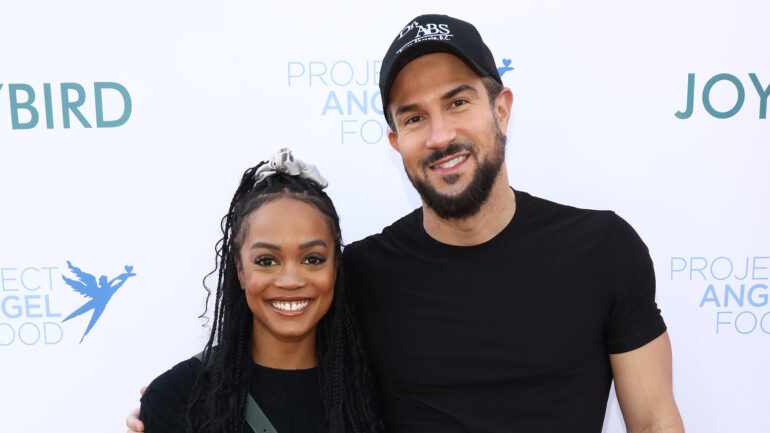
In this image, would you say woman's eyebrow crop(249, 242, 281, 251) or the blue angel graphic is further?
the blue angel graphic

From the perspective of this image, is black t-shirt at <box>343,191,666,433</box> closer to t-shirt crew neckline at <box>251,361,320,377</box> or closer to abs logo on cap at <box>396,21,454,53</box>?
t-shirt crew neckline at <box>251,361,320,377</box>

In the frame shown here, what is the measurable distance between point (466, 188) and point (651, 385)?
72 centimetres

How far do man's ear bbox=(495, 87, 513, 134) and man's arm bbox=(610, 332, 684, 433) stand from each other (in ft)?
2.29

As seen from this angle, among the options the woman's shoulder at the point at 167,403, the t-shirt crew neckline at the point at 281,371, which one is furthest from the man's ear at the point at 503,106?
the woman's shoulder at the point at 167,403

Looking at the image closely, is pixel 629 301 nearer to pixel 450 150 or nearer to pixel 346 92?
pixel 450 150

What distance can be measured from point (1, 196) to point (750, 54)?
279 cm

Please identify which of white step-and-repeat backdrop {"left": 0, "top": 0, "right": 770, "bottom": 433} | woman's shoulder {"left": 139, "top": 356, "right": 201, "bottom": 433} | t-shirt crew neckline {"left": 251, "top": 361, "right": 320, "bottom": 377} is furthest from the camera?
white step-and-repeat backdrop {"left": 0, "top": 0, "right": 770, "bottom": 433}

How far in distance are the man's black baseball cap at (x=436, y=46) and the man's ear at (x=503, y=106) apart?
4cm

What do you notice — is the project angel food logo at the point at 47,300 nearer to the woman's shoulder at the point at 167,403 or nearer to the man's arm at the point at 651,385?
the woman's shoulder at the point at 167,403

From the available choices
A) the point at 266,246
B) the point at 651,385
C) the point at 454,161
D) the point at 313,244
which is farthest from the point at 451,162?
the point at 651,385

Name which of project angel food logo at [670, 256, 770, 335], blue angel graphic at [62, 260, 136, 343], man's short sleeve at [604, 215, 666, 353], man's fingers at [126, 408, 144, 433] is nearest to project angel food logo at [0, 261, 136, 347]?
blue angel graphic at [62, 260, 136, 343]

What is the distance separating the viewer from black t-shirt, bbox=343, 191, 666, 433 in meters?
1.37

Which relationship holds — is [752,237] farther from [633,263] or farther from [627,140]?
[633,263]

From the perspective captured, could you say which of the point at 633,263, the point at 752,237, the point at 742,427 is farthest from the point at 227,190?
the point at 742,427
